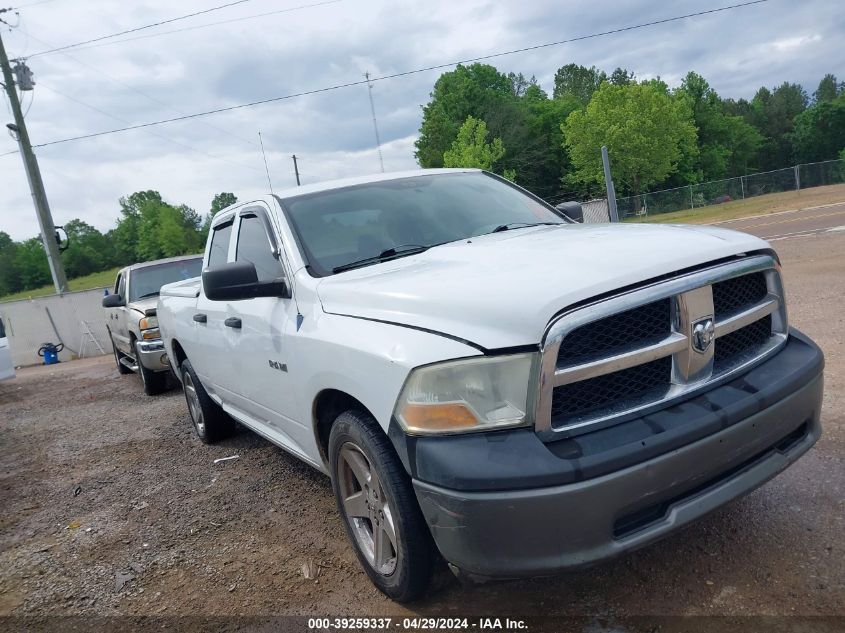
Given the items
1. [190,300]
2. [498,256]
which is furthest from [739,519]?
[190,300]

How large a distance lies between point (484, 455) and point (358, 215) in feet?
6.11

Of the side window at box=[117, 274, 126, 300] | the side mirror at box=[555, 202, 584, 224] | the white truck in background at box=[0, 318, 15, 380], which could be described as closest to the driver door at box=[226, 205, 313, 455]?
the side mirror at box=[555, 202, 584, 224]

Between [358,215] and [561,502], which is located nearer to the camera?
[561,502]

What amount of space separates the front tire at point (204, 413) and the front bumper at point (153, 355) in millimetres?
2399

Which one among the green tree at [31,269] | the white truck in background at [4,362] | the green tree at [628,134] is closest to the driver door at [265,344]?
the white truck in background at [4,362]

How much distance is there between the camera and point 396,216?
11.3 ft

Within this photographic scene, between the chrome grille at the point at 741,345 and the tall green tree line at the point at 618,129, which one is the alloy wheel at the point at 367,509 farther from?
the tall green tree line at the point at 618,129

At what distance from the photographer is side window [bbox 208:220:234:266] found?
4.38m

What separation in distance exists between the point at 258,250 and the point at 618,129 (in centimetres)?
4858

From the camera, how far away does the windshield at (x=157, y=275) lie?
9.23 meters

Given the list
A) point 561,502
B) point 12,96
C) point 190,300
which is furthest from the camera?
point 12,96

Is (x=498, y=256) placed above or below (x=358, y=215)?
below

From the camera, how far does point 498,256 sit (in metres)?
2.64

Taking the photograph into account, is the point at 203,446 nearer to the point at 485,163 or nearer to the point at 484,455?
the point at 484,455
